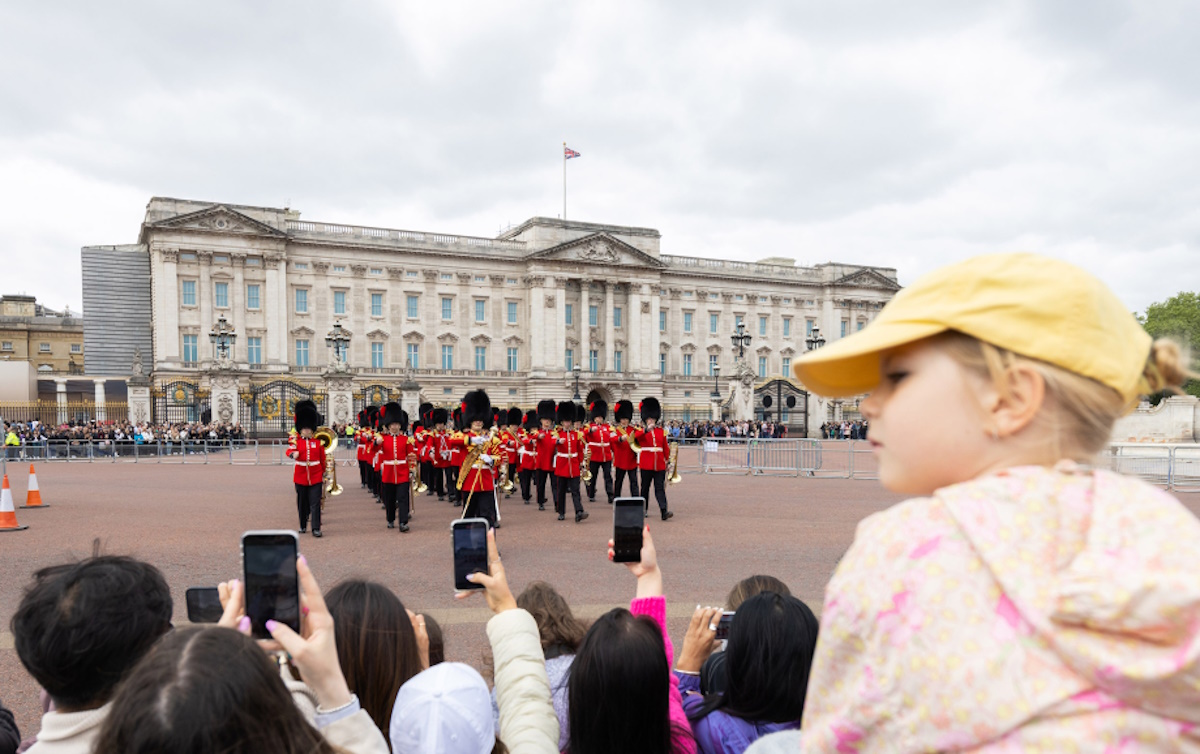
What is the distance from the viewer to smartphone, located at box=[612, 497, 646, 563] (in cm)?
331

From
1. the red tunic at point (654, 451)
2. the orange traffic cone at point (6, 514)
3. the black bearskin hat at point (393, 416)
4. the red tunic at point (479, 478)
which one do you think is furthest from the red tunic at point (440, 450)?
the orange traffic cone at point (6, 514)

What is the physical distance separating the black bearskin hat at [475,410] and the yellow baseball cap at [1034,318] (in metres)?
10.3

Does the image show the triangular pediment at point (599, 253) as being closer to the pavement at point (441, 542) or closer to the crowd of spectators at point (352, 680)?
the pavement at point (441, 542)

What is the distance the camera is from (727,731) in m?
2.28

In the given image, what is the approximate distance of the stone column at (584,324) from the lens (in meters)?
55.8

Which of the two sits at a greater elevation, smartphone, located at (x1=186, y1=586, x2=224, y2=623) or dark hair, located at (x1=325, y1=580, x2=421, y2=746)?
smartphone, located at (x1=186, y1=586, x2=224, y2=623)

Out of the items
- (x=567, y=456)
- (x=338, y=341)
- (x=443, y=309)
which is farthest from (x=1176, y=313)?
Result: (x=567, y=456)

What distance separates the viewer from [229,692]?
126 cm

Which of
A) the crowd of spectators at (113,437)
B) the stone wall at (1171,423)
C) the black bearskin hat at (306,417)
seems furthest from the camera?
the crowd of spectators at (113,437)

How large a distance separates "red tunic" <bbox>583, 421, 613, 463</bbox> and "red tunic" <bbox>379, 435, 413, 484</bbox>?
3.79 metres

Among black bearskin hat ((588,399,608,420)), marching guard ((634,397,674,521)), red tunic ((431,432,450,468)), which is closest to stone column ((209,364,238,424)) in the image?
red tunic ((431,432,450,468))

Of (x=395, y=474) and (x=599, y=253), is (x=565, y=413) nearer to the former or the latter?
(x=395, y=474)

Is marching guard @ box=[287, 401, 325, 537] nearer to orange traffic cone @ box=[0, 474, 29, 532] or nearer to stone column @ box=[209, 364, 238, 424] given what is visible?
orange traffic cone @ box=[0, 474, 29, 532]

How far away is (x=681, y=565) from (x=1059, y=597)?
7.58 meters
